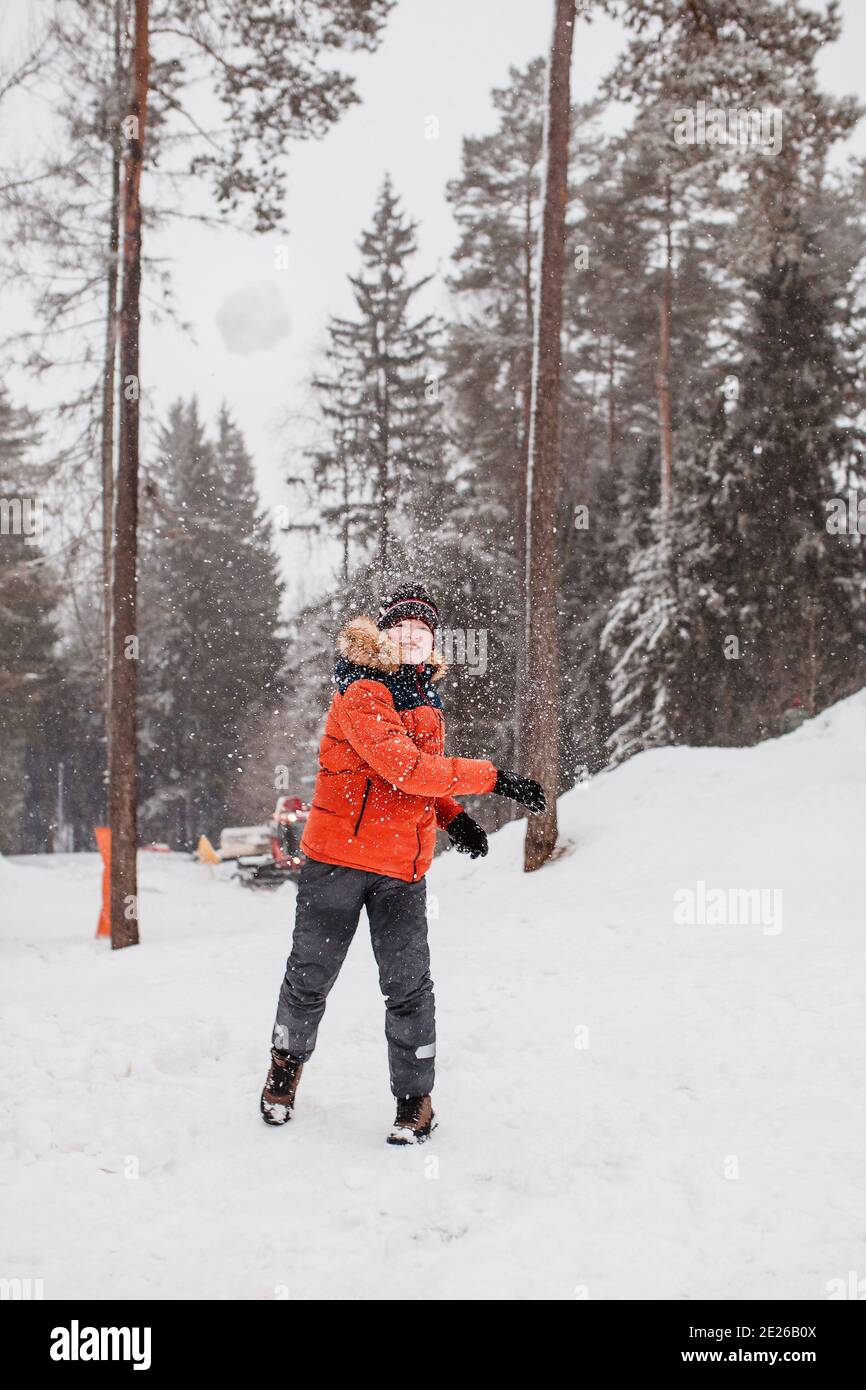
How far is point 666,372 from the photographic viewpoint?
24.5 m

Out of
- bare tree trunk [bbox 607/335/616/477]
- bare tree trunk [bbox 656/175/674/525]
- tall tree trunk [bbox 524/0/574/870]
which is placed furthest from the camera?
bare tree trunk [bbox 607/335/616/477]

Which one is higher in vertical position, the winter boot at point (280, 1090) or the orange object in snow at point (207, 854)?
the winter boot at point (280, 1090)

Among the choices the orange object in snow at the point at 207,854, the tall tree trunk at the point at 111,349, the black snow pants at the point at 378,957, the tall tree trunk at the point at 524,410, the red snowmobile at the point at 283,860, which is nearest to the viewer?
the black snow pants at the point at 378,957

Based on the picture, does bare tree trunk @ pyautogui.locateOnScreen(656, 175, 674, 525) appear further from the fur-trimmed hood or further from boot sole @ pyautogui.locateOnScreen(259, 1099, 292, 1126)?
boot sole @ pyautogui.locateOnScreen(259, 1099, 292, 1126)

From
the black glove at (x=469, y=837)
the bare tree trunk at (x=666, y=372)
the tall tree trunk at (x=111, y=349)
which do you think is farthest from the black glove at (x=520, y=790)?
the bare tree trunk at (x=666, y=372)

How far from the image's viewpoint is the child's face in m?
4.04

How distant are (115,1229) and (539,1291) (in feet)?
4.41

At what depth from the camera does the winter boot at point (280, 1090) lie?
4027 millimetres

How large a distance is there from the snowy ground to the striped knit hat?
80.9 inches

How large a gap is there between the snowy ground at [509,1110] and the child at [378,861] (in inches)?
11.5

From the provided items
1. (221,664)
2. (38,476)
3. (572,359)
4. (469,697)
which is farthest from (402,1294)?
(221,664)

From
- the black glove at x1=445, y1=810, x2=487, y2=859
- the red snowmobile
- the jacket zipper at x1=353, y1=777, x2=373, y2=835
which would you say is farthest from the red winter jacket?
the red snowmobile

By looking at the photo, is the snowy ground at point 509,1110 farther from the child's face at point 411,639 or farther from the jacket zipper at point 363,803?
the child's face at point 411,639

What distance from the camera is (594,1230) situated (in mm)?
3098
